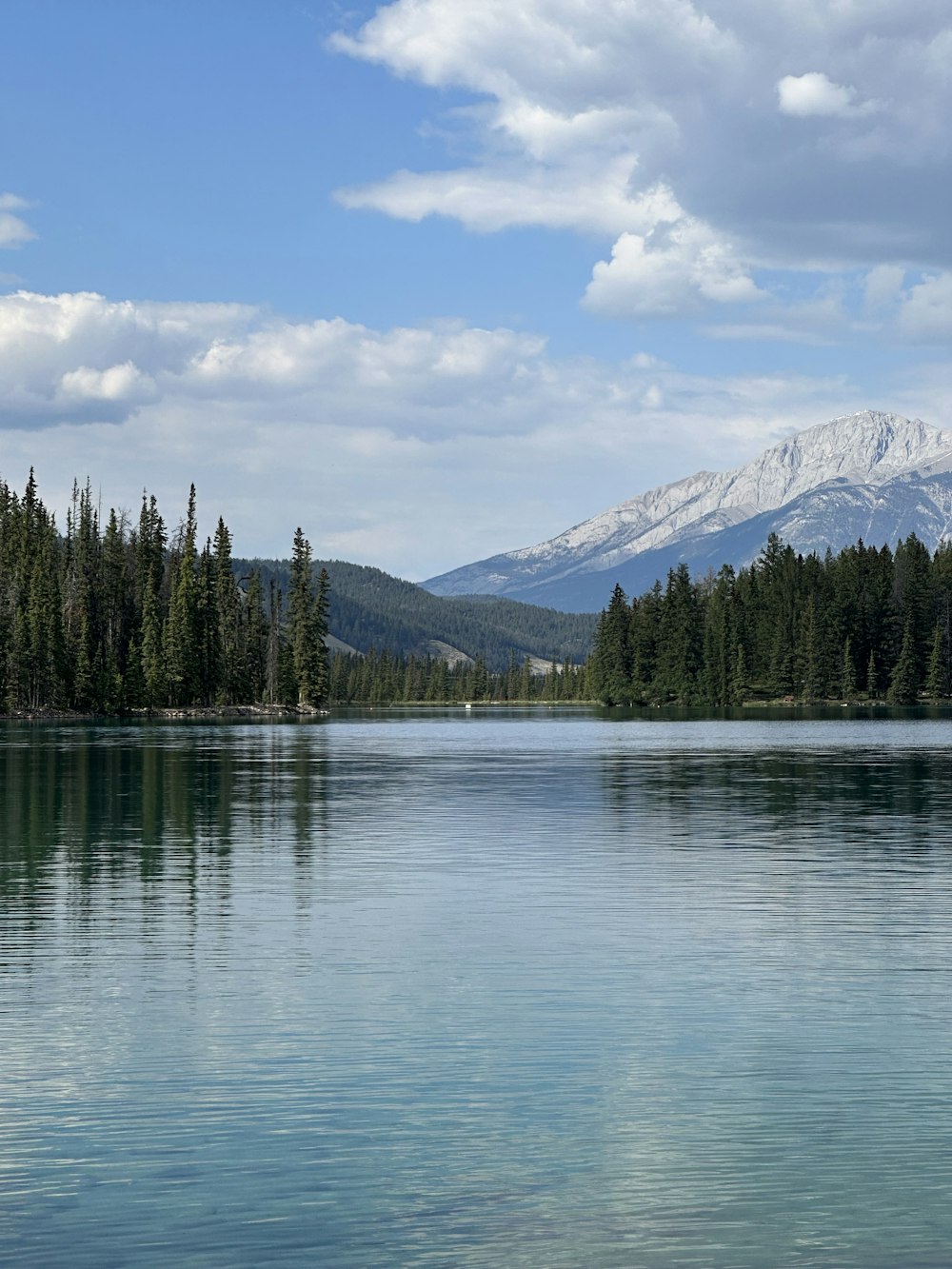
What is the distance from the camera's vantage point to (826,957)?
2403cm

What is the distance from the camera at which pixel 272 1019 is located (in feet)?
64.3

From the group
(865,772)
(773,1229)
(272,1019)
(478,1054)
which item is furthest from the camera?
(865,772)

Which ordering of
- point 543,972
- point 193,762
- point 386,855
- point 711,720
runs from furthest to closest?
1. point 711,720
2. point 193,762
3. point 386,855
4. point 543,972

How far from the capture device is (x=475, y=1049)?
1806 centimetres

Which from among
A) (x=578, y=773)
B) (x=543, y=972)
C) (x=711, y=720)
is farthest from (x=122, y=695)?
Answer: (x=543, y=972)

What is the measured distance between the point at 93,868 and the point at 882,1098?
23641 millimetres

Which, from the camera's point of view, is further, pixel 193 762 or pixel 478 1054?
pixel 193 762

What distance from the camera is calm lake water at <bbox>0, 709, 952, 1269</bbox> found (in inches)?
488

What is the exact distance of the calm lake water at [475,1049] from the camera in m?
12.4

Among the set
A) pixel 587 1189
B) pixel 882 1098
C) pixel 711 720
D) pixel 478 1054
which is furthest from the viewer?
pixel 711 720

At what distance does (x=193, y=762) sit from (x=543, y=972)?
2413 inches

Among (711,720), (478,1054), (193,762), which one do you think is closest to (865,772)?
(193,762)

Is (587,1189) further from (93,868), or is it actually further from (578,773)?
(578,773)

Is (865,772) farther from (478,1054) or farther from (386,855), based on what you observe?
(478,1054)
